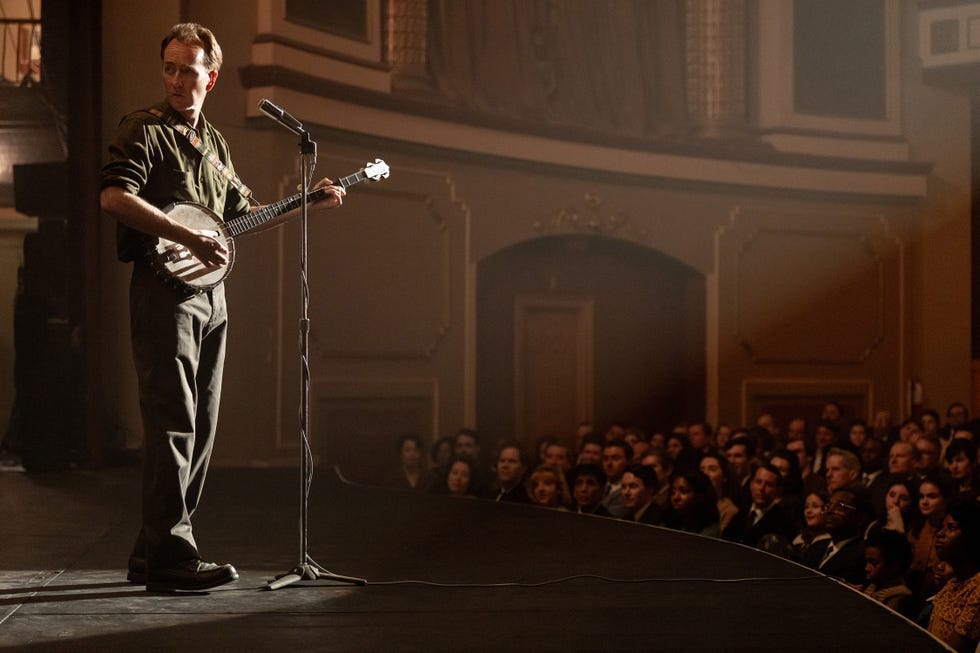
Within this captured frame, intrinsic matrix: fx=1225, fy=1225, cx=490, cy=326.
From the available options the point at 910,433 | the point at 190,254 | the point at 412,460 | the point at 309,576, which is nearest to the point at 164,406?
the point at 190,254

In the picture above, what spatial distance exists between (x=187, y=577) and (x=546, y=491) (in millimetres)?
3067

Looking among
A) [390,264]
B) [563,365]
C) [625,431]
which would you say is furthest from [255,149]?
[563,365]

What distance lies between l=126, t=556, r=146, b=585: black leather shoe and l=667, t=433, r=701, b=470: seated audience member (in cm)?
285

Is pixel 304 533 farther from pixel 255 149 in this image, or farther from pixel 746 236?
pixel 746 236

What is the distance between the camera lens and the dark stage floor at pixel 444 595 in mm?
2152

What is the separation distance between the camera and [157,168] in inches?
100

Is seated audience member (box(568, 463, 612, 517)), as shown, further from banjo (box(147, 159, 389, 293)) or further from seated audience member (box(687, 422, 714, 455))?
banjo (box(147, 159, 389, 293))

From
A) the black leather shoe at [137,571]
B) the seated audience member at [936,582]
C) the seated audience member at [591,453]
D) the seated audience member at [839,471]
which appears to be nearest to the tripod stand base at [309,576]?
the black leather shoe at [137,571]

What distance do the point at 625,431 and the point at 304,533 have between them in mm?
4952

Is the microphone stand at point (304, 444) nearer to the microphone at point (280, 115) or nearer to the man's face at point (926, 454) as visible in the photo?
the microphone at point (280, 115)

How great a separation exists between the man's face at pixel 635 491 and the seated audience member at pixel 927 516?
1044 mm

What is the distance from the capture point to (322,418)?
23.8 ft

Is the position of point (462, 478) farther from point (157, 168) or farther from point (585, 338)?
point (585, 338)

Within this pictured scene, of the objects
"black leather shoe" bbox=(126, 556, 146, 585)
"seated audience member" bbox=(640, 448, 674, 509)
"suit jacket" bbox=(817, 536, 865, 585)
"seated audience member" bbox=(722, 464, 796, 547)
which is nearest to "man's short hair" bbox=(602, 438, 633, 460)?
"seated audience member" bbox=(640, 448, 674, 509)
